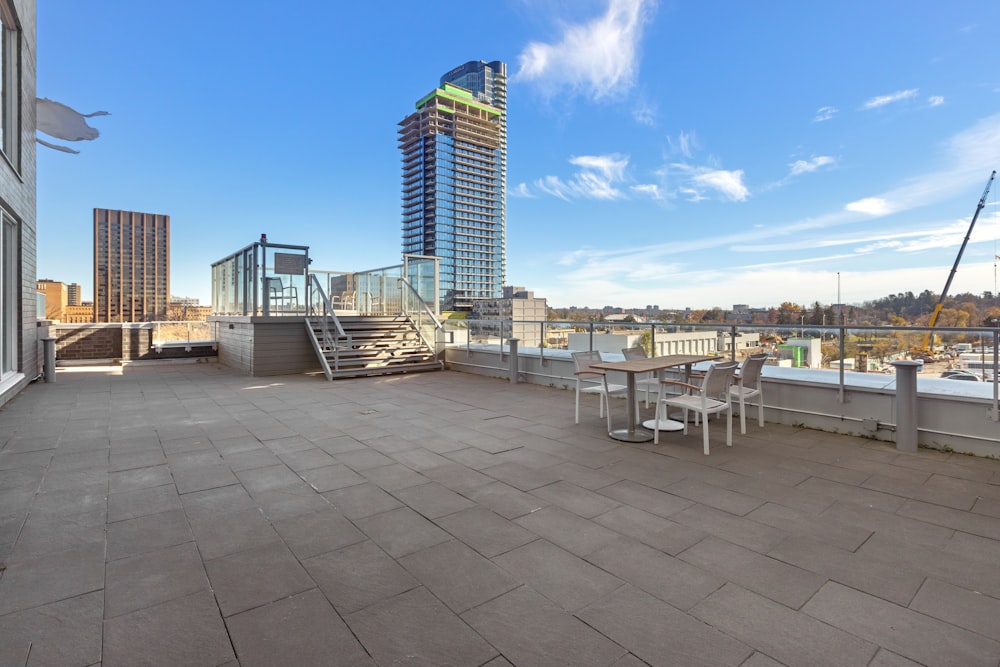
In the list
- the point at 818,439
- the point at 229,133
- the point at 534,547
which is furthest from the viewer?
the point at 229,133

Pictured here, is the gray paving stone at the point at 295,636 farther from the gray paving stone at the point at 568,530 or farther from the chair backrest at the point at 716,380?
the chair backrest at the point at 716,380

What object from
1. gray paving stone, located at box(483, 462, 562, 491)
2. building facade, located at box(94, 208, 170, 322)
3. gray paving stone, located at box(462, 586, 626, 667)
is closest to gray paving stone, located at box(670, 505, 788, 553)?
gray paving stone, located at box(483, 462, 562, 491)

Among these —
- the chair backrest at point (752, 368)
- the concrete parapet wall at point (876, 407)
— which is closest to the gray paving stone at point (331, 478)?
the concrete parapet wall at point (876, 407)

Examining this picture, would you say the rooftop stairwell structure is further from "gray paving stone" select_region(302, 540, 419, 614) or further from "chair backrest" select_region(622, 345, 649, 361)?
"gray paving stone" select_region(302, 540, 419, 614)

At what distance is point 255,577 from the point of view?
6.98 ft

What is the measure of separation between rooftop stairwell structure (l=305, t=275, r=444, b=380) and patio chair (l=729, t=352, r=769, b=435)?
681 cm

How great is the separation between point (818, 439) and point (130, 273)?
41.3 m

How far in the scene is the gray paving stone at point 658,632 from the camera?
158 cm

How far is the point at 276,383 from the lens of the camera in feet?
29.0

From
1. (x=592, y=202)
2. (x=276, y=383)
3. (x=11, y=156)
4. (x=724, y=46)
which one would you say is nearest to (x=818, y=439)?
(x=276, y=383)

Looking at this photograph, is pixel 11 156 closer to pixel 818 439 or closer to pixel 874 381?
pixel 818 439

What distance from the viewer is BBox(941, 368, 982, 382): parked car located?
4289 mm

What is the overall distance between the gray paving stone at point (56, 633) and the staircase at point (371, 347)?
7.52 metres

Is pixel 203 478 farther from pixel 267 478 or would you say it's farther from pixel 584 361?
pixel 584 361
